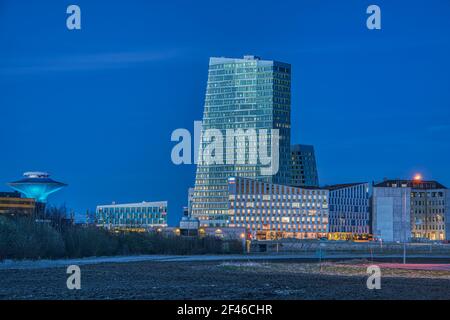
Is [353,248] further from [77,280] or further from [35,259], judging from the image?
[77,280]

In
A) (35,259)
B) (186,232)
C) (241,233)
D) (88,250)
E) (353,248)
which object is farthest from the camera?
(241,233)

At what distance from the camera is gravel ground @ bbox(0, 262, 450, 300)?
32.5 meters

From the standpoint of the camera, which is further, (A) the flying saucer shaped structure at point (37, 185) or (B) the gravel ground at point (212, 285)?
(A) the flying saucer shaped structure at point (37, 185)

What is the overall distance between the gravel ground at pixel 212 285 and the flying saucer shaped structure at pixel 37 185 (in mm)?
140958

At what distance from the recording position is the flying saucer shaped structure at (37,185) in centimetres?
18662

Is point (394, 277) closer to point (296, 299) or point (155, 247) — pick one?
point (296, 299)

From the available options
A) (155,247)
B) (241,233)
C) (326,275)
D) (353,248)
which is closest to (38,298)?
(326,275)

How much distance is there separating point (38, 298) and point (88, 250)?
139ft

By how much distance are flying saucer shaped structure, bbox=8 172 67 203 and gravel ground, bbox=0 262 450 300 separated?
14096 centimetres

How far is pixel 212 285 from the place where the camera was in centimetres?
3803
